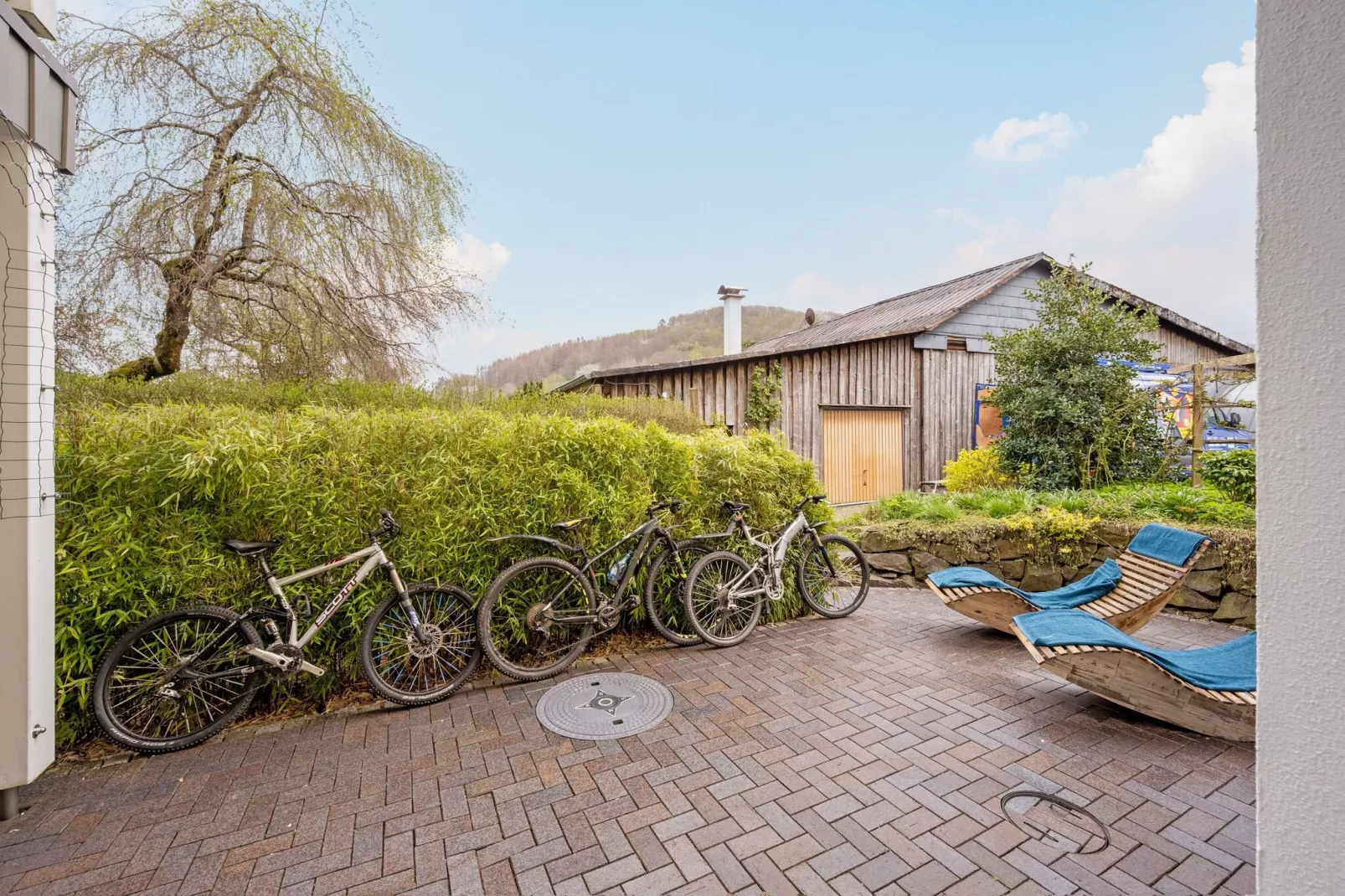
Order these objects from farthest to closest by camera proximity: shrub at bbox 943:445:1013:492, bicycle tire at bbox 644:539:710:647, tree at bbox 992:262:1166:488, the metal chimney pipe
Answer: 1. the metal chimney pipe
2. shrub at bbox 943:445:1013:492
3. tree at bbox 992:262:1166:488
4. bicycle tire at bbox 644:539:710:647

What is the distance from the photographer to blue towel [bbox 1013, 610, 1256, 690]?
2.42 metres

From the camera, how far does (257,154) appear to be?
14.8 feet

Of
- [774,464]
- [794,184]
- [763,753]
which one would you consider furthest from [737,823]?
[794,184]

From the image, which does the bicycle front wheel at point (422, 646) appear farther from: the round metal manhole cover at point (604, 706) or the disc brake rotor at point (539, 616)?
the round metal manhole cover at point (604, 706)

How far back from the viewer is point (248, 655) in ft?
8.47

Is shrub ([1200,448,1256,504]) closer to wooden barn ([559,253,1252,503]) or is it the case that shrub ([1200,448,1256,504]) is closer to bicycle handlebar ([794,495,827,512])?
wooden barn ([559,253,1252,503])

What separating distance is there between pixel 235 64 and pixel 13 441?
4049 millimetres

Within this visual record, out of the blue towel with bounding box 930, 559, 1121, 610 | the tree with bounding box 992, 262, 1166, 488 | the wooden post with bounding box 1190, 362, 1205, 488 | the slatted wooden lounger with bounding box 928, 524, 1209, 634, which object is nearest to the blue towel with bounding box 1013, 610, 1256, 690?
the slatted wooden lounger with bounding box 928, 524, 1209, 634

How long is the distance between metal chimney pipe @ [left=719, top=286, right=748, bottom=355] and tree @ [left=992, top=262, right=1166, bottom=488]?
5467mm

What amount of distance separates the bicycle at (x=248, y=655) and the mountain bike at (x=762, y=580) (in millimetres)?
1533

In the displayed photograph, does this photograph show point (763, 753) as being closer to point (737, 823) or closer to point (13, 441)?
point (737, 823)

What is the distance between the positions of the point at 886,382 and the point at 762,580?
23.2ft

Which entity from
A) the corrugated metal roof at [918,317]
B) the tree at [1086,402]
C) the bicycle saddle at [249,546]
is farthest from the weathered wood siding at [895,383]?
the bicycle saddle at [249,546]

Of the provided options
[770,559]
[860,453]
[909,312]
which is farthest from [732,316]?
[770,559]
